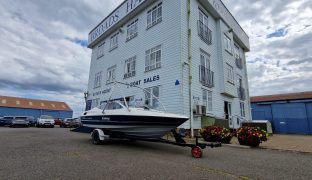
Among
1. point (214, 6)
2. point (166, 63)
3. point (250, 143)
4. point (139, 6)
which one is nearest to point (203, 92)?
point (166, 63)

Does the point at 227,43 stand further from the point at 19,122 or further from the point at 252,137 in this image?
the point at 19,122

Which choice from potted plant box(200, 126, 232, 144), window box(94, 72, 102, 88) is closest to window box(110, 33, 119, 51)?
window box(94, 72, 102, 88)

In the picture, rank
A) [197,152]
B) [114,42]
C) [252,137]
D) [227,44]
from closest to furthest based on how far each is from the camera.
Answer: [197,152]
[252,137]
[227,44]
[114,42]

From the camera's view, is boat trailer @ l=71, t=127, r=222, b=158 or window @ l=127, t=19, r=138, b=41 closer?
boat trailer @ l=71, t=127, r=222, b=158

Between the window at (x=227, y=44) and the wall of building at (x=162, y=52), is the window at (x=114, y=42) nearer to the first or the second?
the wall of building at (x=162, y=52)

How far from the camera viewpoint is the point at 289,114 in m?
22.0

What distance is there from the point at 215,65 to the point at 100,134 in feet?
37.0

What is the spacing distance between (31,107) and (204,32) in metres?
49.7

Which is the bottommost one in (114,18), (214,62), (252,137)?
(252,137)

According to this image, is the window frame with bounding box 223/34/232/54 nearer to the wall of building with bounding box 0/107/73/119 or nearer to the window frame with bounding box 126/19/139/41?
the window frame with bounding box 126/19/139/41

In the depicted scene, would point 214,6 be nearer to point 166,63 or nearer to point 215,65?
point 215,65

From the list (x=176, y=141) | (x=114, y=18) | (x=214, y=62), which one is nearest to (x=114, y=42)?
(x=114, y=18)

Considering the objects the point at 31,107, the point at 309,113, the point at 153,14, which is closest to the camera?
the point at 153,14

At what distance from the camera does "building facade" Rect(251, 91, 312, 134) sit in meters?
21.0
